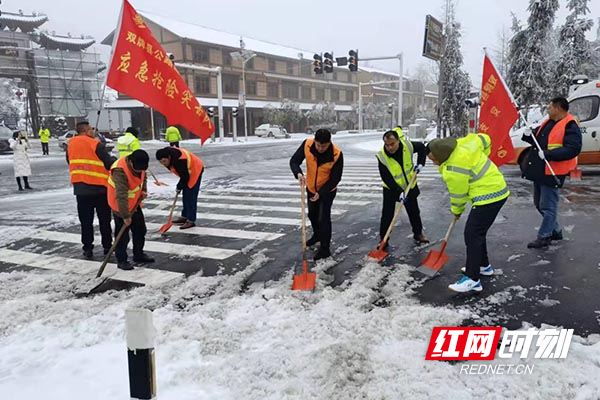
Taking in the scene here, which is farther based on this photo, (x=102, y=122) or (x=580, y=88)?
(x=102, y=122)

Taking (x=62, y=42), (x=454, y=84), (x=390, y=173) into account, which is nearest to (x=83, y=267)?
(x=390, y=173)

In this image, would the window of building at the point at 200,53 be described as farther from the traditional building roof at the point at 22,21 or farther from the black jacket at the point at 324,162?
the black jacket at the point at 324,162

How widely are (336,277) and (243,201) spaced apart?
5301 millimetres

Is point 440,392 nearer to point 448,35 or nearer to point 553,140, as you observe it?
point 553,140

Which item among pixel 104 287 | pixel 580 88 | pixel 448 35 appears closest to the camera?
pixel 104 287

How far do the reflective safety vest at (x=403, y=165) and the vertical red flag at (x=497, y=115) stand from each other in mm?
1303

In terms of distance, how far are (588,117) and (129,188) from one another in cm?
1101

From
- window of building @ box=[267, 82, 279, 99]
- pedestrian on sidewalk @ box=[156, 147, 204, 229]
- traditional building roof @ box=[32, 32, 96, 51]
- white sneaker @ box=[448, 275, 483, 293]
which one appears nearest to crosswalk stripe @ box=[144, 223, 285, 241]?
pedestrian on sidewalk @ box=[156, 147, 204, 229]

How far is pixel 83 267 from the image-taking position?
5562 millimetres

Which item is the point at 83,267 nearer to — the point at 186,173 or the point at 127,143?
the point at 186,173

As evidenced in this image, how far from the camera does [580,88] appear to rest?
11562mm

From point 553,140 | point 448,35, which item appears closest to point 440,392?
point 553,140

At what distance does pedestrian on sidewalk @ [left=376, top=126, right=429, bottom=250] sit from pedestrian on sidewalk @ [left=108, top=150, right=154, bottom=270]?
2.81m

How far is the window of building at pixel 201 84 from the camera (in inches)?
1799
